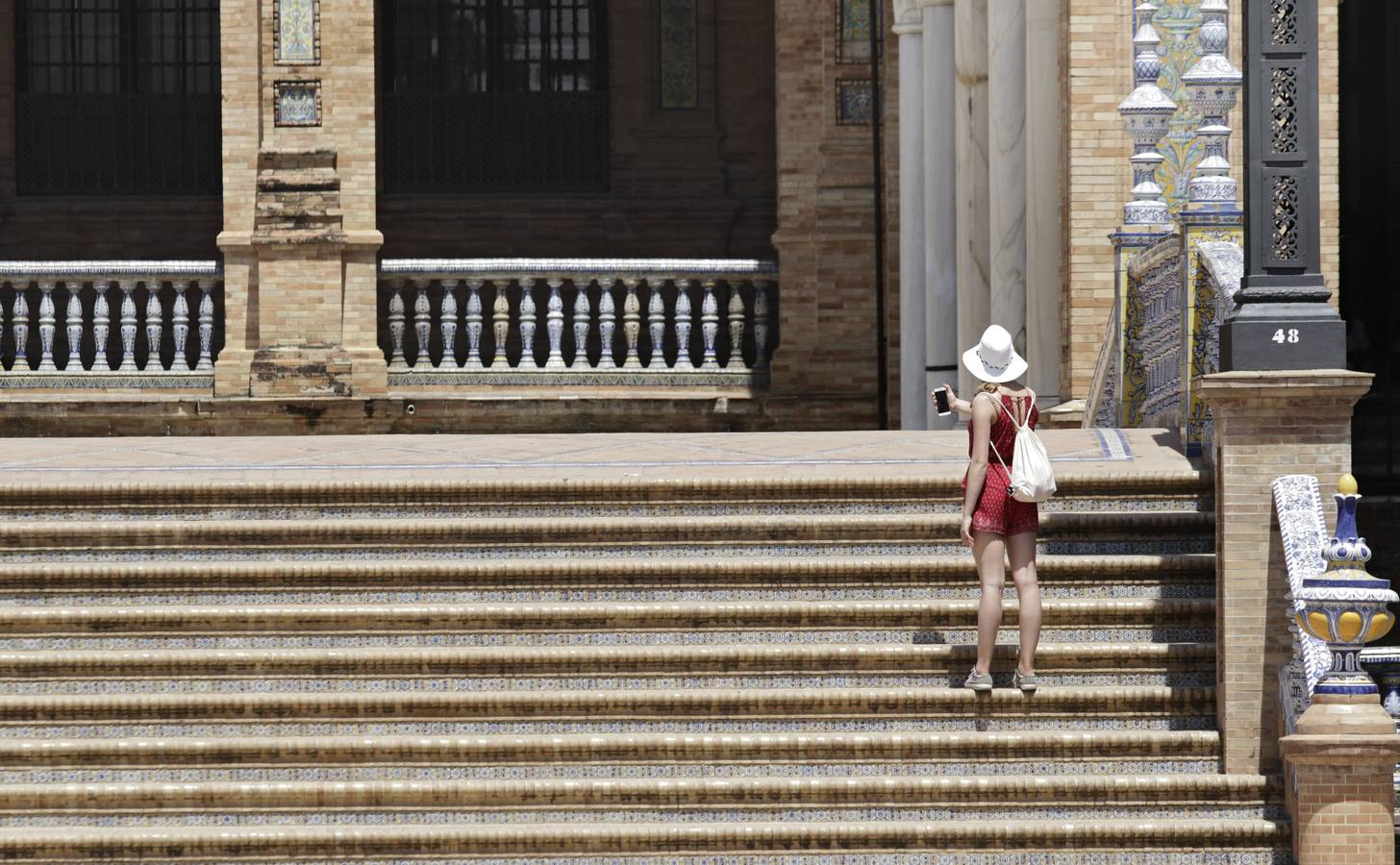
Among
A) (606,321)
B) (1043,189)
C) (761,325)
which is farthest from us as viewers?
(761,325)

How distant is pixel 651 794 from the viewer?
8922mm

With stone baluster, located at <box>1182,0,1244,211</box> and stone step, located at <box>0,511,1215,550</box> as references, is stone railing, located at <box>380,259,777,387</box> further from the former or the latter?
stone step, located at <box>0,511,1215,550</box>

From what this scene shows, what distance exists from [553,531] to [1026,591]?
7.26 feet

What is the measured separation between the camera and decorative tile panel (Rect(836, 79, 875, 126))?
19344mm

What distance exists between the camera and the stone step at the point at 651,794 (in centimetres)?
889

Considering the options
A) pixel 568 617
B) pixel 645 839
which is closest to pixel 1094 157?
pixel 568 617

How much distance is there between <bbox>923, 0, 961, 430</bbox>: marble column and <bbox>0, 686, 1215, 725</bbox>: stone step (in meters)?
8.01

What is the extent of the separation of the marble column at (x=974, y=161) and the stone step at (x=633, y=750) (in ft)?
23.6

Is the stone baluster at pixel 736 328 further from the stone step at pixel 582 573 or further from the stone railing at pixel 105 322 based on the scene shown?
the stone step at pixel 582 573

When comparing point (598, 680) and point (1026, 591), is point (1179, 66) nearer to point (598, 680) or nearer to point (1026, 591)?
point (1026, 591)

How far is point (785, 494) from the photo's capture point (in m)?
10.5

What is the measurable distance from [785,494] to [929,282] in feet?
23.5

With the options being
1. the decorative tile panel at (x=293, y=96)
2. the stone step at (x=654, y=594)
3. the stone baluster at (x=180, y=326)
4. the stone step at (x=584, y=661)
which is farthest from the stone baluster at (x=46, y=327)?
the stone step at (x=584, y=661)

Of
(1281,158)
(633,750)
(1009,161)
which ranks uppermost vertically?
(1009,161)
